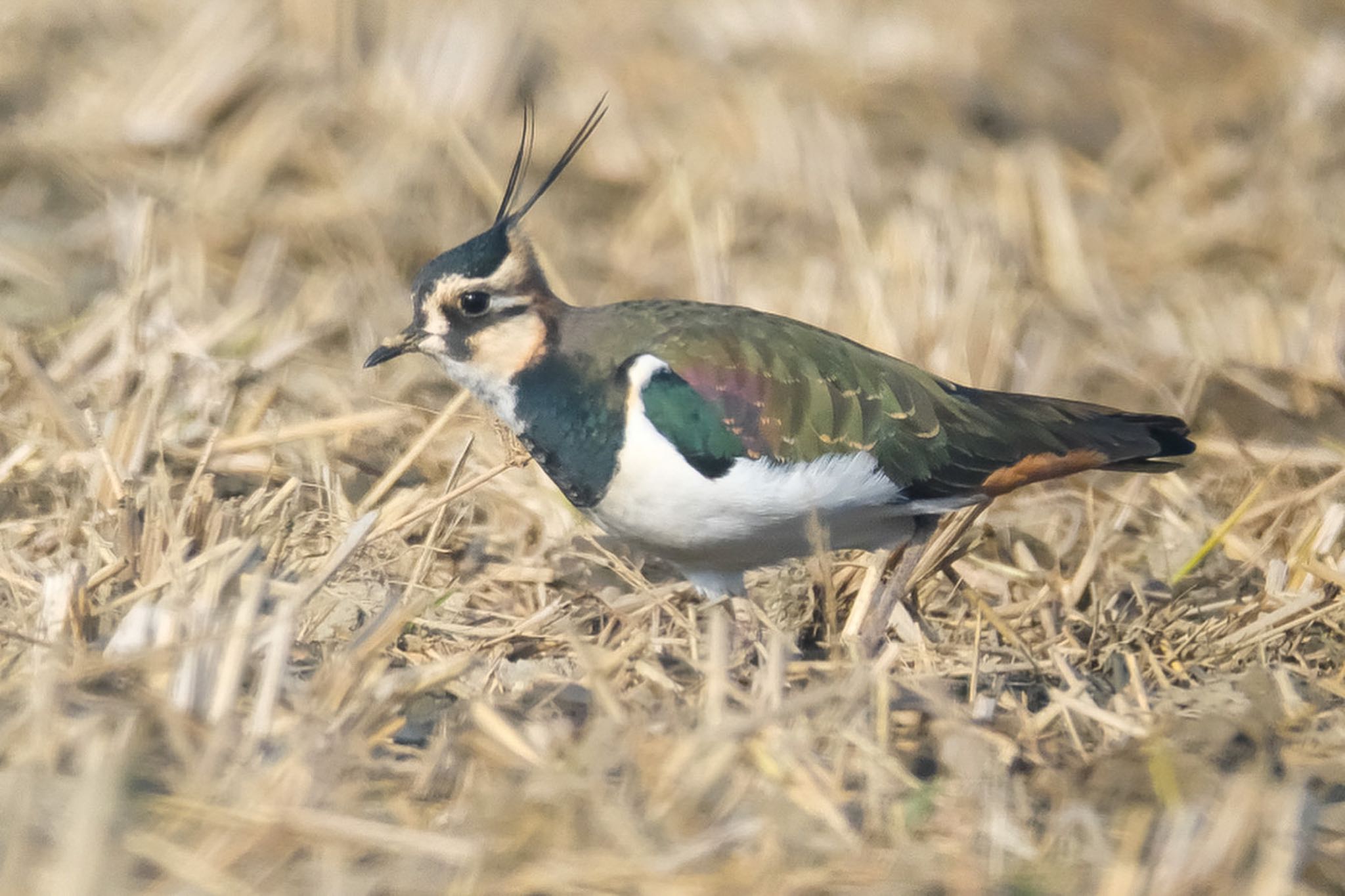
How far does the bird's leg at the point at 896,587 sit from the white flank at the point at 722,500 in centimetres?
23

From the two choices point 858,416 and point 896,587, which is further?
point 896,587

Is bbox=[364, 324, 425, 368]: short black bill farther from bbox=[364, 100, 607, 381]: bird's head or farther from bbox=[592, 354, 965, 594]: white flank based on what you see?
bbox=[592, 354, 965, 594]: white flank

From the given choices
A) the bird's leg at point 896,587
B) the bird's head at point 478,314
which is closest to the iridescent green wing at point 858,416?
the bird's leg at point 896,587

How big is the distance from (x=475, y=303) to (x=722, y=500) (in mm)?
944

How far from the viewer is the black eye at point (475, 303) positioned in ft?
14.5

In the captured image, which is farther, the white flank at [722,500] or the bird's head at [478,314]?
the bird's head at [478,314]

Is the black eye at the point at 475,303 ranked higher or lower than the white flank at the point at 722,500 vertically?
higher

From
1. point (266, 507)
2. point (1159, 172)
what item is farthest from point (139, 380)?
point (1159, 172)

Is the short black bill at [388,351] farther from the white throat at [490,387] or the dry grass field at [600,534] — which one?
the dry grass field at [600,534]

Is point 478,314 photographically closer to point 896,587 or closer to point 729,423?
point 729,423

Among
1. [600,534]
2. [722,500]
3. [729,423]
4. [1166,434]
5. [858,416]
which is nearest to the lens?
[722,500]

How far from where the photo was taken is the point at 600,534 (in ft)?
16.6

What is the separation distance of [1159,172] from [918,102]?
1.42 meters

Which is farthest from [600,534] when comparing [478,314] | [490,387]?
[478,314]
